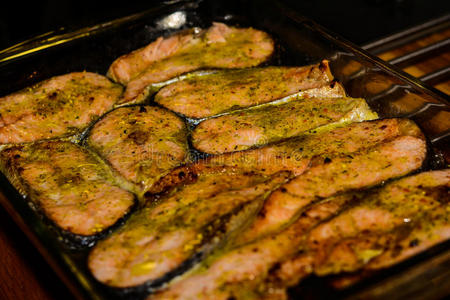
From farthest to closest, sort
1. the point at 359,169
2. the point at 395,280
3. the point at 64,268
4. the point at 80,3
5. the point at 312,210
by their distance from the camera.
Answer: the point at 80,3 < the point at 359,169 < the point at 312,210 < the point at 64,268 < the point at 395,280

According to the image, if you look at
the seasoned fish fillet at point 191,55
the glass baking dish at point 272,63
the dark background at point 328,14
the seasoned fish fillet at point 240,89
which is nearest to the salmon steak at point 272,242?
the glass baking dish at point 272,63

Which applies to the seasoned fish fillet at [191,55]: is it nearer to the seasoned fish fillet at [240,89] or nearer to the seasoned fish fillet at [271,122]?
the seasoned fish fillet at [240,89]

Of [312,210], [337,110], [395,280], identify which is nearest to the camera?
[395,280]

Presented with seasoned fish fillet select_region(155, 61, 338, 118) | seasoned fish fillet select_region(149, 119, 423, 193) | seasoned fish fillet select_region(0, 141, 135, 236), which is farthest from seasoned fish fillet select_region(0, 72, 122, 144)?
seasoned fish fillet select_region(149, 119, 423, 193)

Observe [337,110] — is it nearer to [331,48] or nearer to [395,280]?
[331,48]

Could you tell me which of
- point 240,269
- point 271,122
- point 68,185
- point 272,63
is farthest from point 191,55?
point 240,269

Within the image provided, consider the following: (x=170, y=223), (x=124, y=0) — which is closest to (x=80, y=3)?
(x=124, y=0)
